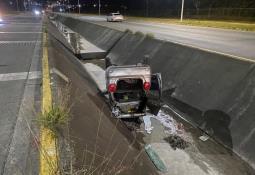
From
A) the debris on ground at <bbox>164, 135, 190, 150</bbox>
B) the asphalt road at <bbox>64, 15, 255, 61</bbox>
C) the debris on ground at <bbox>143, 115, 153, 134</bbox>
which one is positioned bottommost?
the debris on ground at <bbox>164, 135, 190, 150</bbox>

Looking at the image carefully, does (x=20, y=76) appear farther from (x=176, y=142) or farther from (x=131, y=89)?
(x=176, y=142)

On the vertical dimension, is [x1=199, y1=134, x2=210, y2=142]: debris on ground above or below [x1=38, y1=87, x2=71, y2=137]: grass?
below

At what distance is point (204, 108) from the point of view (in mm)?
7531

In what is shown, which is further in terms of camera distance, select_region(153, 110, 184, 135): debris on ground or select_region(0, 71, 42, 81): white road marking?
select_region(0, 71, 42, 81): white road marking

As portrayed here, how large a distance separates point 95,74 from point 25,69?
5403 millimetres

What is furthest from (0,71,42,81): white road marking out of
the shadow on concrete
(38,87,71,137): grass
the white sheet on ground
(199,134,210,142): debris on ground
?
(199,134,210,142): debris on ground

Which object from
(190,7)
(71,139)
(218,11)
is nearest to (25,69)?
(71,139)

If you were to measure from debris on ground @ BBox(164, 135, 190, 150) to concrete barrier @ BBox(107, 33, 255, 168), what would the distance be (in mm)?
760

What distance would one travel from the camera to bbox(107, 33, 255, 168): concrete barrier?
20.2 feet

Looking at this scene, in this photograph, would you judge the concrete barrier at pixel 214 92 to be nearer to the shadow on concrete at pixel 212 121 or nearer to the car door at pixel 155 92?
the shadow on concrete at pixel 212 121

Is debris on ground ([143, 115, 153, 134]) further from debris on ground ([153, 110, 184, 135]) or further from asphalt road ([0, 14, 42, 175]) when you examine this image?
asphalt road ([0, 14, 42, 175])

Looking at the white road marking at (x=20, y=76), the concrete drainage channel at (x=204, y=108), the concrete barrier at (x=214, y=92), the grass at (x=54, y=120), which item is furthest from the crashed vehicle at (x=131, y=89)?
the grass at (x=54, y=120)

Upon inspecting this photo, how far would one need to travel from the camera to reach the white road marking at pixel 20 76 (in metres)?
7.99

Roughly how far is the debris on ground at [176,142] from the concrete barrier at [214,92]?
2.49ft
